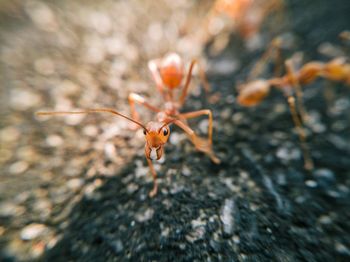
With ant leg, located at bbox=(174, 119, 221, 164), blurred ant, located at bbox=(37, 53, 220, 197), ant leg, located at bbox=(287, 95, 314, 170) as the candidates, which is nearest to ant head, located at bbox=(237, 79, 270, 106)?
ant leg, located at bbox=(287, 95, 314, 170)

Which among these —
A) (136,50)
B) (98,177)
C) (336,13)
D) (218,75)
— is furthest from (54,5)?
(336,13)

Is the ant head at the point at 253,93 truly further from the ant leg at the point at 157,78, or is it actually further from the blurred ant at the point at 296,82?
the ant leg at the point at 157,78

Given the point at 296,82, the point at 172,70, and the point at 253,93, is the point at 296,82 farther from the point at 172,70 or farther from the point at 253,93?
the point at 172,70

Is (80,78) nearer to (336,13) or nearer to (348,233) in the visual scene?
(348,233)

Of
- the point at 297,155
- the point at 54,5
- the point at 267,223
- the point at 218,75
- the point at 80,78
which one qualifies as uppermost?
the point at 54,5

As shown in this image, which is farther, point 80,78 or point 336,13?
point 336,13

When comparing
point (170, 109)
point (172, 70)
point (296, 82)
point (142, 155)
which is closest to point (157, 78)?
point (172, 70)

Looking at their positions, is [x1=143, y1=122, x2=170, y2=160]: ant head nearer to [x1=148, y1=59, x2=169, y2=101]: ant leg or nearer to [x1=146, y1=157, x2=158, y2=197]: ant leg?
[x1=146, y1=157, x2=158, y2=197]: ant leg

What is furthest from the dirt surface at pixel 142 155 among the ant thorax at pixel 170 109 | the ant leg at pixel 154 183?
the ant thorax at pixel 170 109
